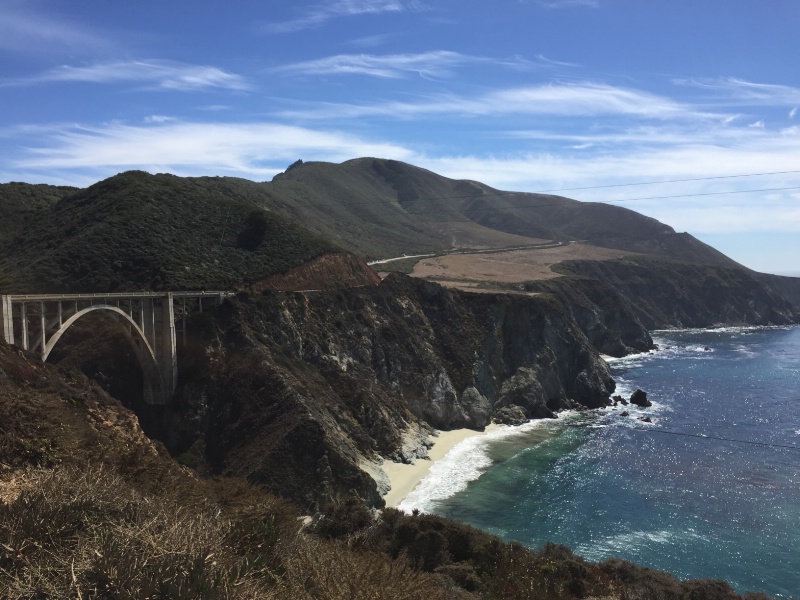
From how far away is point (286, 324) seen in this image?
167 ft

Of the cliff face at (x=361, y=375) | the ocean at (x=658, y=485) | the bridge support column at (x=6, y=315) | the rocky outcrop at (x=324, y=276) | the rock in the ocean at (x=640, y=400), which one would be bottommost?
the ocean at (x=658, y=485)

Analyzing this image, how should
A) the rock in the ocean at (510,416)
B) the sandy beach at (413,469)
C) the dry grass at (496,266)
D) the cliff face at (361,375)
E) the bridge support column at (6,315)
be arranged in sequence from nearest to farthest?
the bridge support column at (6,315) < the cliff face at (361,375) < the sandy beach at (413,469) < the rock in the ocean at (510,416) < the dry grass at (496,266)

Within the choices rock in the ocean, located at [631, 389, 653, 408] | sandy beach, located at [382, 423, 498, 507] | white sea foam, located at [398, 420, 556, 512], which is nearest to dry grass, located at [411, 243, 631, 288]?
rock in the ocean, located at [631, 389, 653, 408]

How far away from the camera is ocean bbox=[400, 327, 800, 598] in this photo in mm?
33531

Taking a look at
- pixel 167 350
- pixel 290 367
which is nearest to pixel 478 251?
pixel 290 367

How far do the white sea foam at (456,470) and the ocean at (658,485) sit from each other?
11 centimetres

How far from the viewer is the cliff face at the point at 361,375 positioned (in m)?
38.9

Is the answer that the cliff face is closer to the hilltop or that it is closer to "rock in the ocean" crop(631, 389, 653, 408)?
the hilltop

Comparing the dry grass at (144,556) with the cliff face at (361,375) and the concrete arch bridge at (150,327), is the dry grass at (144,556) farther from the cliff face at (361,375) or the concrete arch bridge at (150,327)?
the concrete arch bridge at (150,327)

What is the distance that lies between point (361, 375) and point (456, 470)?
458 inches

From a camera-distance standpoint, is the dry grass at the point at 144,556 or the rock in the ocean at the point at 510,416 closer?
the dry grass at the point at 144,556

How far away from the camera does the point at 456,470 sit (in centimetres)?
4625

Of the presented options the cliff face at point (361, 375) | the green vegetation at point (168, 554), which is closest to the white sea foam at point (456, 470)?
the cliff face at point (361, 375)

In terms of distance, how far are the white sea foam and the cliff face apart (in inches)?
91.9
